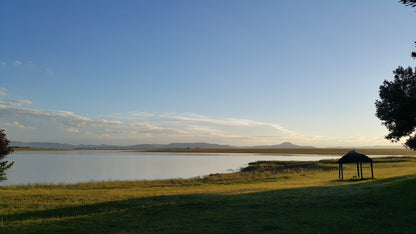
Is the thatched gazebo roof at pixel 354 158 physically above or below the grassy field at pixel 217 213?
above

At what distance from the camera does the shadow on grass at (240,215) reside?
1308 cm

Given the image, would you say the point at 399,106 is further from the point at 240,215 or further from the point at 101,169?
the point at 101,169

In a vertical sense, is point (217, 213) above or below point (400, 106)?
below

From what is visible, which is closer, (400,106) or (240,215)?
(240,215)

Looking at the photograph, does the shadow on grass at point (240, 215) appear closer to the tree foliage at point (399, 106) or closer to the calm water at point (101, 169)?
the tree foliage at point (399, 106)

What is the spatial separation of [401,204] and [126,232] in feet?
44.5

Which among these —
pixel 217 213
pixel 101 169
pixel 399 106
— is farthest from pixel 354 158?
pixel 101 169

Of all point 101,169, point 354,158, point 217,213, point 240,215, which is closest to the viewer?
point 240,215

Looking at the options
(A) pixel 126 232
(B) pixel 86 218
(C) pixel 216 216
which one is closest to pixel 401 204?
(C) pixel 216 216

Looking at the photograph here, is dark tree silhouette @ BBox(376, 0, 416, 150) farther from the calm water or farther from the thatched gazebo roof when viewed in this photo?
the calm water

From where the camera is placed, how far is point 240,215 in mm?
15367

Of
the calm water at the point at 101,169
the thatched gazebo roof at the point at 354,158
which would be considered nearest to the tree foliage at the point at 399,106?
the thatched gazebo roof at the point at 354,158

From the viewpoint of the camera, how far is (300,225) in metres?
13.2

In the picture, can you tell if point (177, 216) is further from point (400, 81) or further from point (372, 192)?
point (400, 81)
